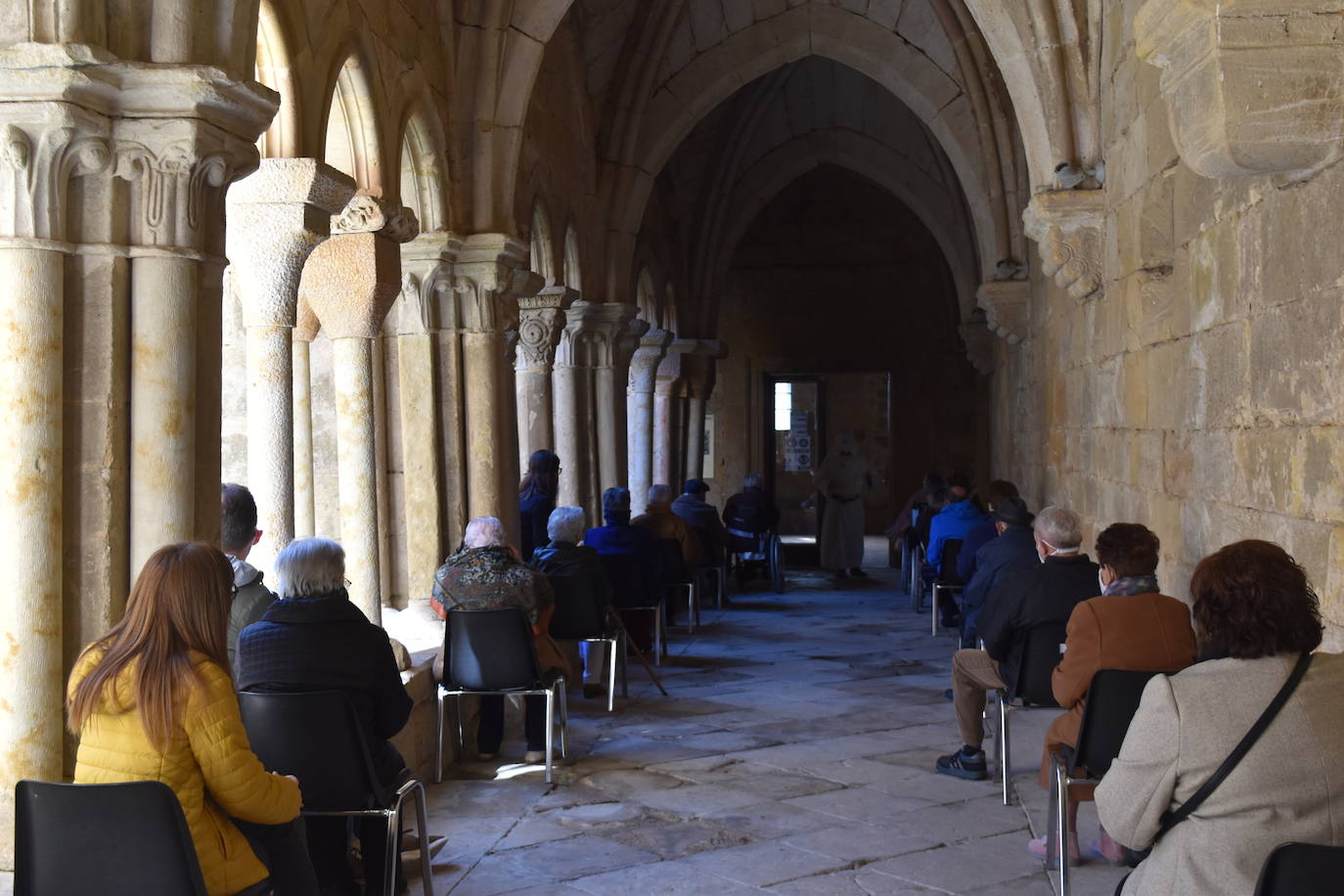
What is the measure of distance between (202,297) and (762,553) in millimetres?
8315

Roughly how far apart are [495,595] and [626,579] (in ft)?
6.99

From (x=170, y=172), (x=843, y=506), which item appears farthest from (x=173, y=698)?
(x=843, y=506)

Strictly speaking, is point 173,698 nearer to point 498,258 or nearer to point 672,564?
point 498,258

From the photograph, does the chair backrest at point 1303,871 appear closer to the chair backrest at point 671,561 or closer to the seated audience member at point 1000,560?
the seated audience member at point 1000,560

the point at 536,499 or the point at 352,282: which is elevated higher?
the point at 352,282

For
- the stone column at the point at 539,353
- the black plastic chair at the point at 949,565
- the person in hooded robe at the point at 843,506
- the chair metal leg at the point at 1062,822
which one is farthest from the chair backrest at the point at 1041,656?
the person in hooded robe at the point at 843,506

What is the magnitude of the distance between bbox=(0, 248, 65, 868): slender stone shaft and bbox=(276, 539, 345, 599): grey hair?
532mm

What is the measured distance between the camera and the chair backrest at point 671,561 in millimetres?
7832

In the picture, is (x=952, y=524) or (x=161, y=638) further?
(x=952, y=524)

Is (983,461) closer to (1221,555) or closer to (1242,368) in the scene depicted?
(1242,368)

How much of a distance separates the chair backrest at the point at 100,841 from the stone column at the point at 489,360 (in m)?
3.90

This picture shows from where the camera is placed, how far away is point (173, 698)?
2.01 meters

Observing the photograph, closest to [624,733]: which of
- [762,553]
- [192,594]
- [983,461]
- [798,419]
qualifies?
[192,594]

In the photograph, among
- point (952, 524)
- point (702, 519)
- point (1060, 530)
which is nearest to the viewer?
point (1060, 530)
